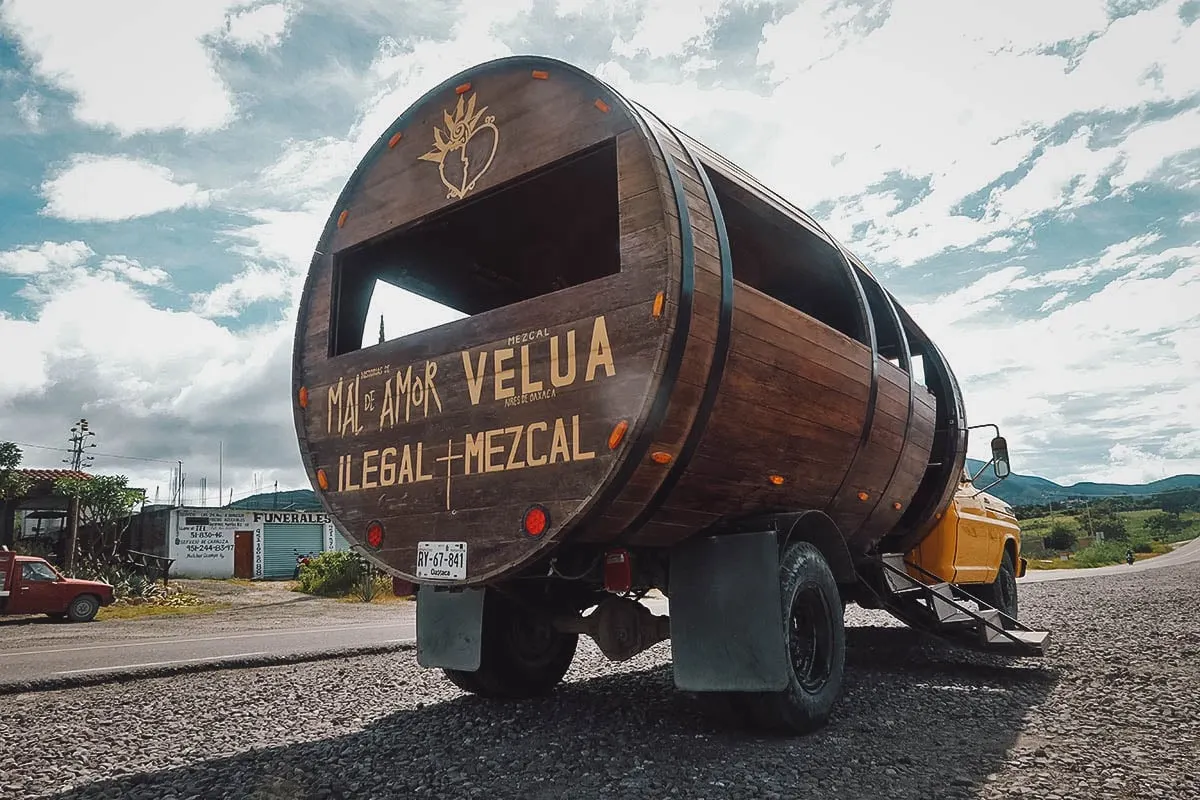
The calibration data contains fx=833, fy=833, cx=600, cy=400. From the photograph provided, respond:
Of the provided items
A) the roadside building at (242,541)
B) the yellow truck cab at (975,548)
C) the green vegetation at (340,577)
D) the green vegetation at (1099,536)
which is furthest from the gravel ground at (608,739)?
the green vegetation at (1099,536)

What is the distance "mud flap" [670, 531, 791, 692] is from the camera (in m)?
3.96

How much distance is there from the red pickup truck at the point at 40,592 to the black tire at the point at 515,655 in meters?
14.4

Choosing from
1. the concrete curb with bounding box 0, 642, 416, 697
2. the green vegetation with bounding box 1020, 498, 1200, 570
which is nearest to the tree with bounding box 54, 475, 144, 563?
the concrete curb with bounding box 0, 642, 416, 697

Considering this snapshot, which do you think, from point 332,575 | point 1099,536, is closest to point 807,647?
point 332,575

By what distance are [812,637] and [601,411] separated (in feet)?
6.36

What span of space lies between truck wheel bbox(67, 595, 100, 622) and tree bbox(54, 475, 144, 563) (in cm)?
791

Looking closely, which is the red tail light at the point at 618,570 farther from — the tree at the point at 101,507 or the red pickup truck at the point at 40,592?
the tree at the point at 101,507

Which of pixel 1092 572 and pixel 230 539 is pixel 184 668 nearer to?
pixel 230 539

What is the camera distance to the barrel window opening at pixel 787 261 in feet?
16.2

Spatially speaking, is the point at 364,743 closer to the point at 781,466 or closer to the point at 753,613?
the point at 753,613

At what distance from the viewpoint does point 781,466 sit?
4.43m

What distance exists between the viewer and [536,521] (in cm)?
389

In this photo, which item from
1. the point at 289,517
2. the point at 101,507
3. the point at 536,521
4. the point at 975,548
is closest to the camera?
the point at 536,521

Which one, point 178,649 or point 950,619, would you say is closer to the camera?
point 950,619
